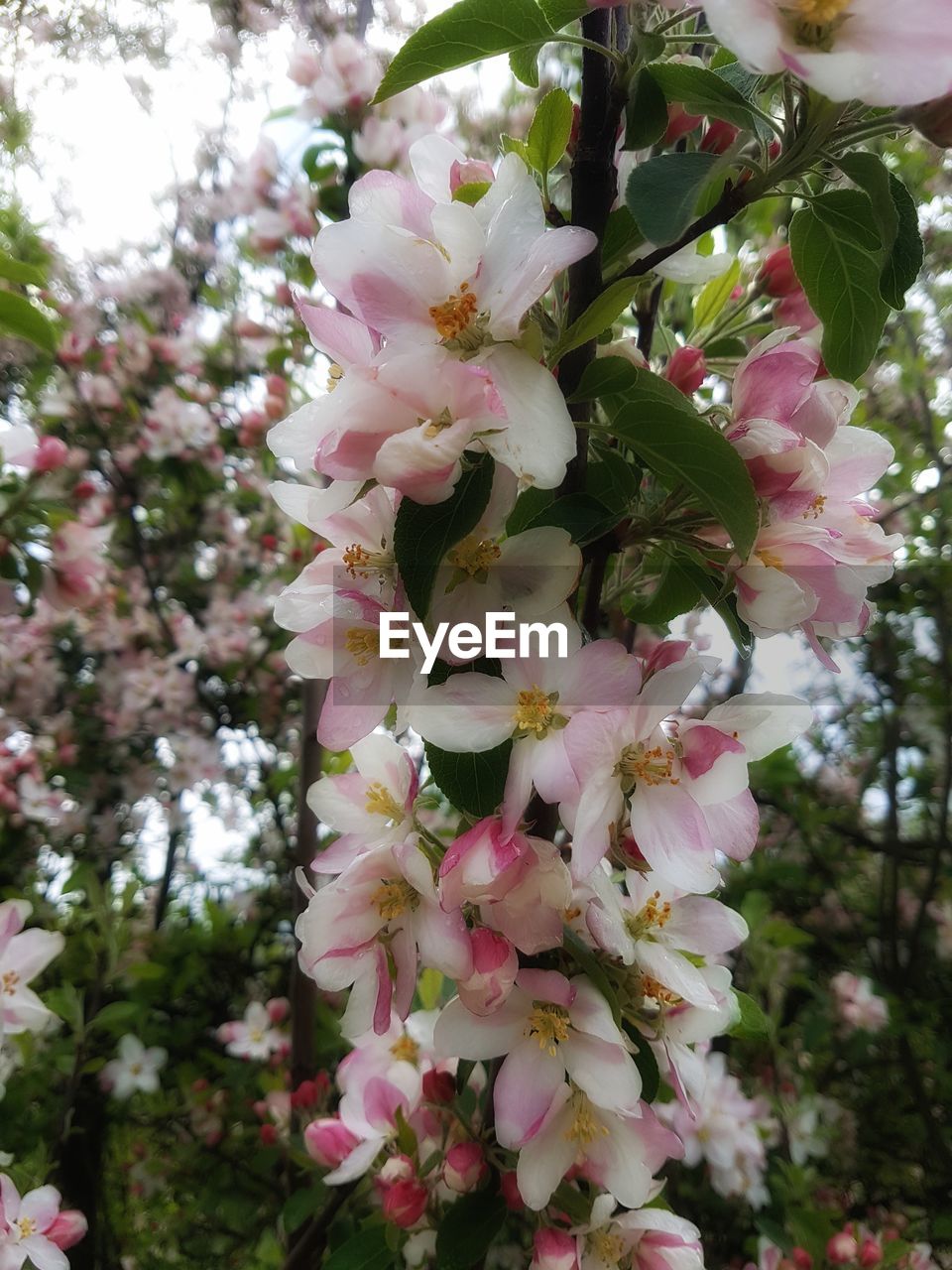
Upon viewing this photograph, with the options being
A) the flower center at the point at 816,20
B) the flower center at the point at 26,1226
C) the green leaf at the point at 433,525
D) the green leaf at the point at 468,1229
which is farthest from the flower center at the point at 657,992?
the flower center at the point at 26,1226

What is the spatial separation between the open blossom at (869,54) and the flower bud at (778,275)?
0.26 m

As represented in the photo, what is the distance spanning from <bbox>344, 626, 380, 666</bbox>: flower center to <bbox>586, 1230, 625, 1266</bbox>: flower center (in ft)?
1.52

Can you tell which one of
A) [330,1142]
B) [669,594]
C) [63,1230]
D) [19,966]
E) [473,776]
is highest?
[669,594]

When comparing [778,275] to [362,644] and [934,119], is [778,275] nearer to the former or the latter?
[934,119]

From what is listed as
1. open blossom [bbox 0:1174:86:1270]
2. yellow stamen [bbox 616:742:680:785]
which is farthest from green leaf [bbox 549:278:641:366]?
open blossom [bbox 0:1174:86:1270]

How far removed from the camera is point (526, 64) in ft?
1.90

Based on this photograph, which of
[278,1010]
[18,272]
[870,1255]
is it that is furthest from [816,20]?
[278,1010]

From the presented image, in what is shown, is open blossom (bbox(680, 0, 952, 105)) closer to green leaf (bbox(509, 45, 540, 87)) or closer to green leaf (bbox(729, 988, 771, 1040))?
green leaf (bbox(509, 45, 540, 87))

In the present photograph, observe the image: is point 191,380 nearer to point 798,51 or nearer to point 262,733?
point 262,733

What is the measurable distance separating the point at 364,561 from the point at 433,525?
80 mm

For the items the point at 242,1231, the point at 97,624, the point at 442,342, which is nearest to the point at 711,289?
the point at 442,342

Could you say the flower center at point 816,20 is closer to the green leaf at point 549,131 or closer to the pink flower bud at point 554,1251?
the green leaf at point 549,131

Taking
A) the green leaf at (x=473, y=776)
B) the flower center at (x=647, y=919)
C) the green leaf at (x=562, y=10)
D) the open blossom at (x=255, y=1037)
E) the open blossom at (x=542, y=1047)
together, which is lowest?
the open blossom at (x=255, y=1037)

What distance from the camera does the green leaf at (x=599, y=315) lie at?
46 cm
